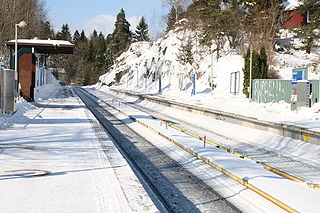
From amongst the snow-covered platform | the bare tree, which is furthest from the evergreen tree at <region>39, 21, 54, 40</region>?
the snow-covered platform

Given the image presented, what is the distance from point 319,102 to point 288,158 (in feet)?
42.4

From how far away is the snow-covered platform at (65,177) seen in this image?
6281 millimetres

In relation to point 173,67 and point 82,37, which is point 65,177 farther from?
point 82,37

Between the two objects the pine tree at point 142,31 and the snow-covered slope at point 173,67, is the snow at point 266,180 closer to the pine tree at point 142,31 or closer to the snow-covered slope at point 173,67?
the snow-covered slope at point 173,67

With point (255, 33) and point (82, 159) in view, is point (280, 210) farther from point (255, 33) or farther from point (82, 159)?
point (255, 33)

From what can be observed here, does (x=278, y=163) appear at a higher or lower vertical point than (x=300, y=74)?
lower

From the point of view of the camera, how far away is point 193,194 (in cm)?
775

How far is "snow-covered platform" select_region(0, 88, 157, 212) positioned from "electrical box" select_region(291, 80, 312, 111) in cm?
1443

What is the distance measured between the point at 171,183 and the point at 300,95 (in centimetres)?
1736

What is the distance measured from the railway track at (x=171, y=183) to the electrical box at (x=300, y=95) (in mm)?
13185

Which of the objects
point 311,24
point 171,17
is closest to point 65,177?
point 311,24

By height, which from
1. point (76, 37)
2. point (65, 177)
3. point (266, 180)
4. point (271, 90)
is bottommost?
point (266, 180)

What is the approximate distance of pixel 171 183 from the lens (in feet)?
28.2

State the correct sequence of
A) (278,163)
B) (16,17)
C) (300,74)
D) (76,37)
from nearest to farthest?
(278,163), (300,74), (16,17), (76,37)
